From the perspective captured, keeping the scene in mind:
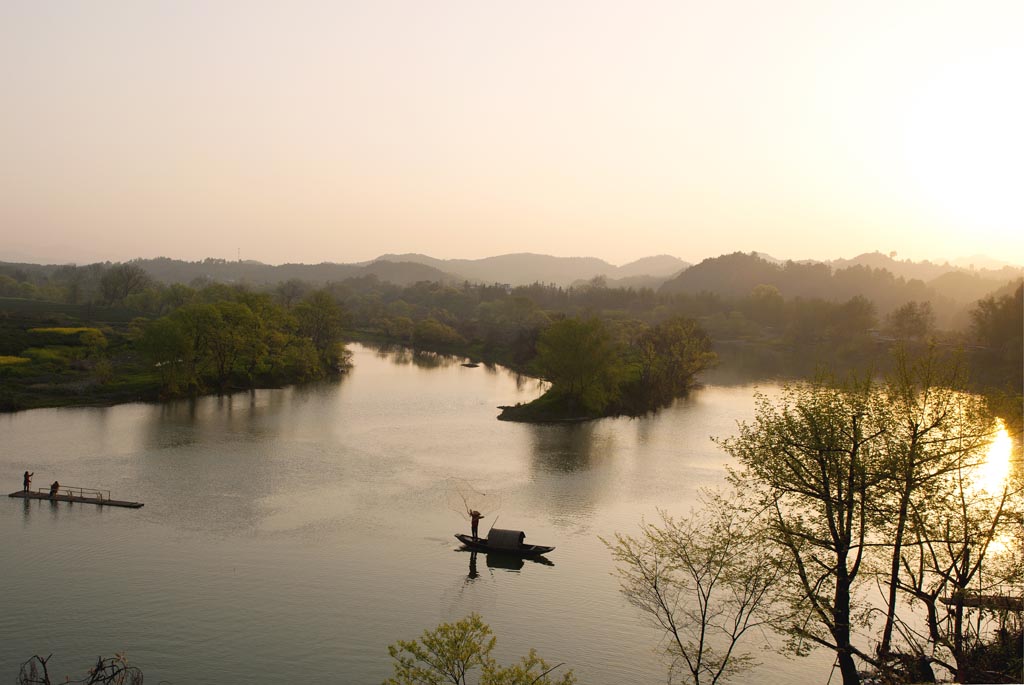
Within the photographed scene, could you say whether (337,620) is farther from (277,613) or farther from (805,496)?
(805,496)

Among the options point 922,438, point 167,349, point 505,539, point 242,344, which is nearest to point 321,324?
point 242,344

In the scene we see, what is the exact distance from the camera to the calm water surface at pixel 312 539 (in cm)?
2183

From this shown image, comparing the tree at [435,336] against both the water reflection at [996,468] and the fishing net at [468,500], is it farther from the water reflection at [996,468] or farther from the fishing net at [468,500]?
the water reflection at [996,468]

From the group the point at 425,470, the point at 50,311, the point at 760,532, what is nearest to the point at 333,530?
the point at 425,470

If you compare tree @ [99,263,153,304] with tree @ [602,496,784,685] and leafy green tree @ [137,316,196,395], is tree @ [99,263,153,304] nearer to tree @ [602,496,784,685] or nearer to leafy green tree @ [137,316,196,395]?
leafy green tree @ [137,316,196,395]

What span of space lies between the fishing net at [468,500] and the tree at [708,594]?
30.6 feet

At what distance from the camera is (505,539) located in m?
29.7

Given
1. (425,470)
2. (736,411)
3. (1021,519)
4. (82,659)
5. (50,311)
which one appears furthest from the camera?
(50,311)

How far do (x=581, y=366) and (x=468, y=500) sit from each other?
27406 millimetres

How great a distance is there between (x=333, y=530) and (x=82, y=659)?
11.8 metres

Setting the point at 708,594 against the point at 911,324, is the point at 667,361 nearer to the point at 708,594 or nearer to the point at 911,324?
the point at 708,594

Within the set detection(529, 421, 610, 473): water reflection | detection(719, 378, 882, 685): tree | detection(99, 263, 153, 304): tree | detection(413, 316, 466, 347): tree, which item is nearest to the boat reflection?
detection(719, 378, 882, 685): tree

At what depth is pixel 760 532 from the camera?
2102 cm

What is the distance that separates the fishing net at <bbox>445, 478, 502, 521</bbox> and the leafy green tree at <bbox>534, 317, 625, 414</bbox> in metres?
24.0
